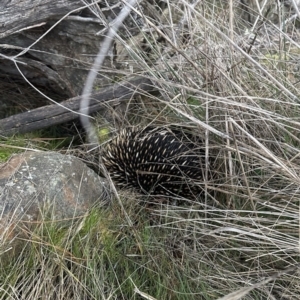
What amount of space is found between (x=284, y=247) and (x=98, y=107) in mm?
916

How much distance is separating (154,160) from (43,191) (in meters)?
0.45

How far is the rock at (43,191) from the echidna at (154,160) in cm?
19

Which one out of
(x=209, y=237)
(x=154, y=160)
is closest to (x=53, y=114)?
(x=154, y=160)

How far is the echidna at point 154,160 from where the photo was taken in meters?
1.61

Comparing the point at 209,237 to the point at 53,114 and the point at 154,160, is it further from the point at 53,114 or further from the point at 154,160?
the point at 53,114

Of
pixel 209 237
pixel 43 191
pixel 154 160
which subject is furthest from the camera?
pixel 154 160

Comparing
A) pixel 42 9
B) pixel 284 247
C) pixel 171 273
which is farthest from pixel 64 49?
pixel 284 247

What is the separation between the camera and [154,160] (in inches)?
70.3

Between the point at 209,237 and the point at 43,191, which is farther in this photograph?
the point at 43,191

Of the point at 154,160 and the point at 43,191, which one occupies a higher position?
the point at 43,191

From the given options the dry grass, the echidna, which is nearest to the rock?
the dry grass

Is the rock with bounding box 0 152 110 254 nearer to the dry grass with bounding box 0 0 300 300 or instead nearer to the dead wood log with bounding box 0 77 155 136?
the dry grass with bounding box 0 0 300 300

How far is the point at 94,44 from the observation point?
1973 mm

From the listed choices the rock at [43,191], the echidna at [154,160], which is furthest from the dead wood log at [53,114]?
the rock at [43,191]
